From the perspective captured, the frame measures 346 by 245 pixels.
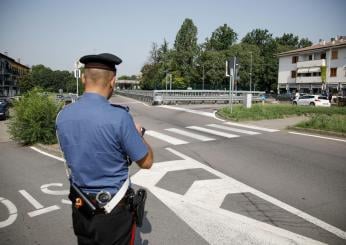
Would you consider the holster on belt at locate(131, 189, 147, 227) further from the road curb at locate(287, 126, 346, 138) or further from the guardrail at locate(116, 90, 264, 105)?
the guardrail at locate(116, 90, 264, 105)

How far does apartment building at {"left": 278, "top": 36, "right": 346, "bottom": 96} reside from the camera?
53.1 meters

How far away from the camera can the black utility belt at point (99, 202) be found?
2.31 metres

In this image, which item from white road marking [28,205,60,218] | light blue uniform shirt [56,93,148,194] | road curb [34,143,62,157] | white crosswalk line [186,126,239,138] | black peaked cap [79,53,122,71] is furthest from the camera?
white crosswalk line [186,126,239,138]

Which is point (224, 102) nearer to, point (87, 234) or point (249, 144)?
point (249, 144)

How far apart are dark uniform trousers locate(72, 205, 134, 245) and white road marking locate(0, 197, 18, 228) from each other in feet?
9.38

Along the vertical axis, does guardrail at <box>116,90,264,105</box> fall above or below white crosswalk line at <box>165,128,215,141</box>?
above

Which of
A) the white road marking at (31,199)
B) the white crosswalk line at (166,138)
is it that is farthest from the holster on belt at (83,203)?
the white crosswalk line at (166,138)

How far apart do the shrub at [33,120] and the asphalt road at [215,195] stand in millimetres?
574

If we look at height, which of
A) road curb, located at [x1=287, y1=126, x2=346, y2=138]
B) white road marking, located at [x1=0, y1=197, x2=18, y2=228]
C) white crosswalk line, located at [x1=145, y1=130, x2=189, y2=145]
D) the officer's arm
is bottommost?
white road marking, located at [x1=0, y1=197, x2=18, y2=228]

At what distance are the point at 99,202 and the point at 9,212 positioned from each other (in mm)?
3553

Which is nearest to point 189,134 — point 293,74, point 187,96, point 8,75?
point 187,96

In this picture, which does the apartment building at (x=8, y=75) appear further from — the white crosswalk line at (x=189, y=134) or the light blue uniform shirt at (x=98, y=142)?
the light blue uniform shirt at (x=98, y=142)

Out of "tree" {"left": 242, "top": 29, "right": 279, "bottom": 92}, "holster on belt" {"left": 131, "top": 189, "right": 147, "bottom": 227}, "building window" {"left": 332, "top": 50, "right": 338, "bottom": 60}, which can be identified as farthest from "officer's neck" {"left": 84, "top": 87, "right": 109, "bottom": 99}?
"tree" {"left": 242, "top": 29, "right": 279, "bottom": 92}

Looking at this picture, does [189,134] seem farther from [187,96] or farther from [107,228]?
[187,96]
